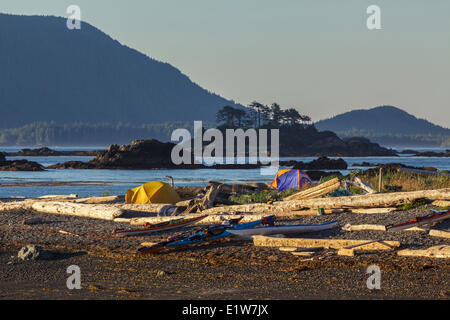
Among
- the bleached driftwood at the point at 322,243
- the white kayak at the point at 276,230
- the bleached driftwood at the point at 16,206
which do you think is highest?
the white kayak at the point at 276,230

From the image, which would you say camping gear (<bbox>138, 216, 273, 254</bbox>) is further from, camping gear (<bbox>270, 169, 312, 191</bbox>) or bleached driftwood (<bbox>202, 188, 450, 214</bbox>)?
camping gear (<bbox>270, 169, 312, 191</bbox>)

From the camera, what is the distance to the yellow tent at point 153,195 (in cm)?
2445

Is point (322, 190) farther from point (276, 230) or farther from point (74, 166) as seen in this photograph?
point (74, 166)

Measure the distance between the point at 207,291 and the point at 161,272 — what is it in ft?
6.27

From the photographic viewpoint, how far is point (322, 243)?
13.6m

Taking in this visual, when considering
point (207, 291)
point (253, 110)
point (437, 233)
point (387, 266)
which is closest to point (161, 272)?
point (207, 291)

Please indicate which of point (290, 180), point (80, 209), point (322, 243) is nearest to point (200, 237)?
point (322, 243)

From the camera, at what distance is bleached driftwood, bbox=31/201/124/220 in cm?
2038

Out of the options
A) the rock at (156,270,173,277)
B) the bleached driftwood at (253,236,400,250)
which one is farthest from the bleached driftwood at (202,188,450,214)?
the rock at (156,270,173,277)

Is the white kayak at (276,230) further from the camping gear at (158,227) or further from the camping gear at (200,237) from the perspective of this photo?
the camping gear at (158,227)

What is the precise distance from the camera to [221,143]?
6742 inches

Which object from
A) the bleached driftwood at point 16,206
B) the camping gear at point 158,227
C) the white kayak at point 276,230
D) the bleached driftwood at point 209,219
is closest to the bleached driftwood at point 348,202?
the bleached driftwood at point 209,219

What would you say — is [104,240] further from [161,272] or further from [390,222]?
[390,222]

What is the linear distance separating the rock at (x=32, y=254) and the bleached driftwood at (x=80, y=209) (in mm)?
5711
